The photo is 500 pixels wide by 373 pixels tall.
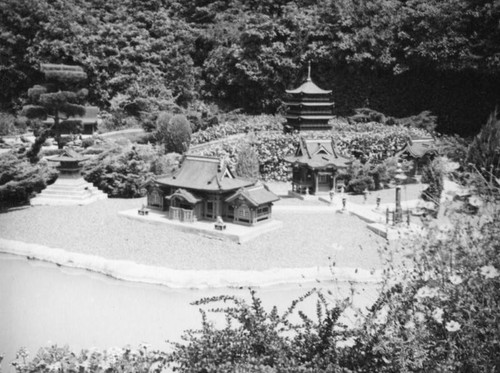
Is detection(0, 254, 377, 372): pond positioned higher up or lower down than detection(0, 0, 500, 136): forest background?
lower down

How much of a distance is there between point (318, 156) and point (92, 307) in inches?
371

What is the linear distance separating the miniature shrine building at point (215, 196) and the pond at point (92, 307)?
3.29 meters

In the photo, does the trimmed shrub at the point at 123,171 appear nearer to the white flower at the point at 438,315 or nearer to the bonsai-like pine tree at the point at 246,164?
the bonsai-like pine tree at the point at 246,164

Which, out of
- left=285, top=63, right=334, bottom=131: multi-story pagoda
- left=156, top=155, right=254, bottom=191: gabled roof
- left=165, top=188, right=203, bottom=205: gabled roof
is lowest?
left=165, top=188, right=203, bottom=205: gabled roof

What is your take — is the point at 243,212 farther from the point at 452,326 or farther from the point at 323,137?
the point at 452,326

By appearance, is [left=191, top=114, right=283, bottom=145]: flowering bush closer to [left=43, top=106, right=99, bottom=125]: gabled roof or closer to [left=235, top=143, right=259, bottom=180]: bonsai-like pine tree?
[left=235, top=143, right=259, bottom=180]: bonsai-like pine tree

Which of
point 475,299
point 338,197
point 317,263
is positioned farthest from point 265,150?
point 475,299

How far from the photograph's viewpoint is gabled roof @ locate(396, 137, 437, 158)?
58.4ft

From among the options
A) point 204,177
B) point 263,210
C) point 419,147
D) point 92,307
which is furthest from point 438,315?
point 419,147

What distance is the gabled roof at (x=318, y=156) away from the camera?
52.5 feet

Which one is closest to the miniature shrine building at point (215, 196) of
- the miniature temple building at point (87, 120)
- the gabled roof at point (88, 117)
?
the miniature temple building at point (87, 120)

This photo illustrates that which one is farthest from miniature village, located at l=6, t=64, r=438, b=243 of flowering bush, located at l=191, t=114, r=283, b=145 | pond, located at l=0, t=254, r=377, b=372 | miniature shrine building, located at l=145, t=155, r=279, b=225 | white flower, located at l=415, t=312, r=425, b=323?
white flower, located at l=415, t=312, r=425, b=323

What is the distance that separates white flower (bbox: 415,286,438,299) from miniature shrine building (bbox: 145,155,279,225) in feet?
26.5

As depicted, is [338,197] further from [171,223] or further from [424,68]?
[424,68]
